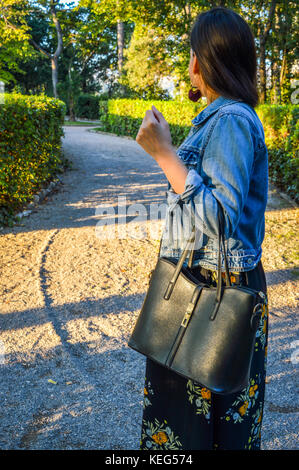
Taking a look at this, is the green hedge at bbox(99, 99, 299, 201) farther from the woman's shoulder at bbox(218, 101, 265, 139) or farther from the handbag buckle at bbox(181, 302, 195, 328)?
the handbag buckle at bbox(181, 302, 195, 328)

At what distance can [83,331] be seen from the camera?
397 cm

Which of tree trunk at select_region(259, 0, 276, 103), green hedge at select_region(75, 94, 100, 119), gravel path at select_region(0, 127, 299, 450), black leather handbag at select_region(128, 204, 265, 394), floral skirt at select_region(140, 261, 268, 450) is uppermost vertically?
tree trunk at select_region(259, 0, 276, 103)

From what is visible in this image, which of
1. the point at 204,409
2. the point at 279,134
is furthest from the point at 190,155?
→ the point at 279,134

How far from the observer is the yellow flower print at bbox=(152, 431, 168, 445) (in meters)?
1.72

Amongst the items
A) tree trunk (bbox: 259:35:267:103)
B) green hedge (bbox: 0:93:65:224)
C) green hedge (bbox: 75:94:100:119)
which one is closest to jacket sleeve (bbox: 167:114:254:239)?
green hedge (bbox: 0:93:65:224)

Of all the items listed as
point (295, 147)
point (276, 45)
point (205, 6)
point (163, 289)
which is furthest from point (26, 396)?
point (276, 45)

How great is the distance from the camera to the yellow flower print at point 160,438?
1715 mm

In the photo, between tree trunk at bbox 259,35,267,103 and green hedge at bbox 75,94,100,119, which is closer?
tree trunk at bbox 259,35,267,103

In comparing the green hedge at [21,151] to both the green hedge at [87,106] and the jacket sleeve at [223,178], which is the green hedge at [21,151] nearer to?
the jacket sleeve at [223,178]

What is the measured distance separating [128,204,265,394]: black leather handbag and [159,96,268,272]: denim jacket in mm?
49

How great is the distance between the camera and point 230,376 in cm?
140

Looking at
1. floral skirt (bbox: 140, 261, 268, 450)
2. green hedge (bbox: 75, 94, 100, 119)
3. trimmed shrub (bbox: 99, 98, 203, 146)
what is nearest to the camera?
floral skirt (bbox: 140, 261, 268, 450)

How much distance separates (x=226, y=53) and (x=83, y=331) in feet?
10.1

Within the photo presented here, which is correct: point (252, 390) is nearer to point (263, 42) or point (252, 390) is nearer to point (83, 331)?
point (83, 331)
